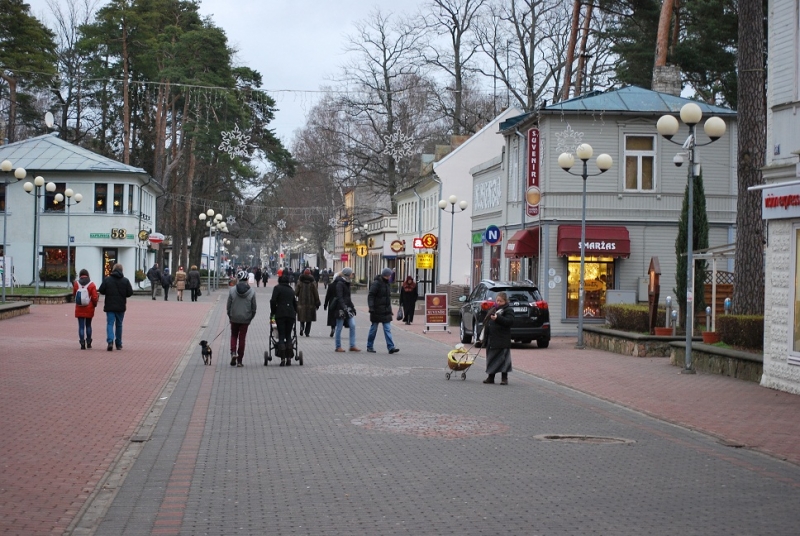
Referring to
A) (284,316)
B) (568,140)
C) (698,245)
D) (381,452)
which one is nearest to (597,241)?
(568,140)

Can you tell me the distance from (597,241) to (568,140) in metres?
3.19

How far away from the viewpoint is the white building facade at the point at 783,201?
52.2 feet

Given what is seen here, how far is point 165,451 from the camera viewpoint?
10.1m

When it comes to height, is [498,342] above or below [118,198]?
below

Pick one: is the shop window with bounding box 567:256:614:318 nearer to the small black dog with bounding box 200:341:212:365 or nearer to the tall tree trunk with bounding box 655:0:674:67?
the tall tree trunk with bounding box 655:0:674:67

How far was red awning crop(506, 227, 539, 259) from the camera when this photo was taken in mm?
32688

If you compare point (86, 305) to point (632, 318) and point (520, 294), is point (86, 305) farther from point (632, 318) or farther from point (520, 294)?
point (632, 318)

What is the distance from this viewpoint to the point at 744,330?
20.0m

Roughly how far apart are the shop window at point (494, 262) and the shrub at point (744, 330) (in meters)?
18.8

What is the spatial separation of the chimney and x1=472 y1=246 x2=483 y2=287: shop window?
1058cm

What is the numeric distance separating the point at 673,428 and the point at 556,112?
20.5m

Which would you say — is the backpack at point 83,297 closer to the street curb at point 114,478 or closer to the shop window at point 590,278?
the street curb at point 114,478

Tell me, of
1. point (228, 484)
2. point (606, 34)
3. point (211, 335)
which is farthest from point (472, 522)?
point (606, 34)

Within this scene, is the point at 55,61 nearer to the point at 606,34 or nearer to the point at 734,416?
the point at 606,34
